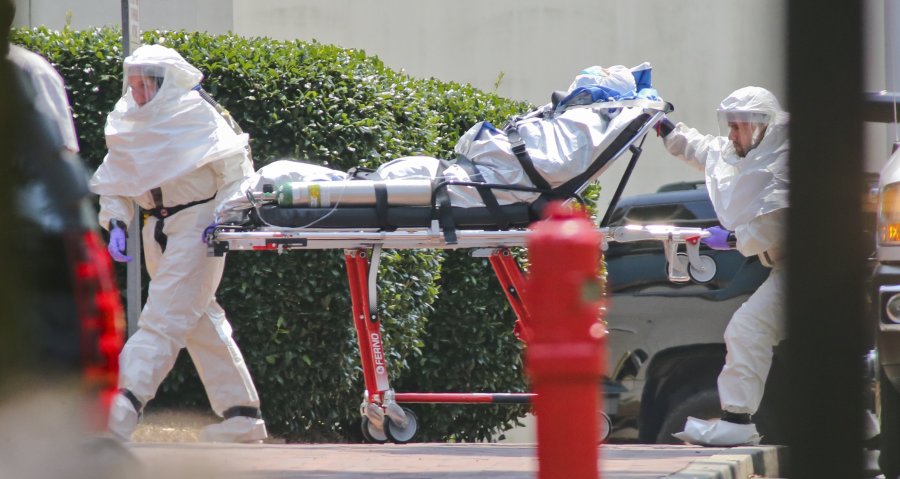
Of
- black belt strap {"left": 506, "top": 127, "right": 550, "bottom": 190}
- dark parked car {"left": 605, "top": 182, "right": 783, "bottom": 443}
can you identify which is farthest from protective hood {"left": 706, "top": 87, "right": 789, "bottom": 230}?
black belt strap {"left": 506, "top": 127, "right": 550, "bottom": 190}

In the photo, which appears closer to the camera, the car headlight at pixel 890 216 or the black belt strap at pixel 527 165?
the car headlight at pixel 890 216

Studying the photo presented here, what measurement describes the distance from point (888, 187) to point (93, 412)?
363 centimetres

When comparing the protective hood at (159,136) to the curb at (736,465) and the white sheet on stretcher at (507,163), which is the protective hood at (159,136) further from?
the curb at (736,465)

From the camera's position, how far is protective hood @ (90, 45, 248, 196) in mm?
6789

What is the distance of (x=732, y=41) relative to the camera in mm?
14758

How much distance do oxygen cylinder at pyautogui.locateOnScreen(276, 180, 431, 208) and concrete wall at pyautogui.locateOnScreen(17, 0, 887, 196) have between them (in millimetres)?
7787

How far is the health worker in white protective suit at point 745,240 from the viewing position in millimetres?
6449

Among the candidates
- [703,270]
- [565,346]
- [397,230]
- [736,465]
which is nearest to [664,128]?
[703,270]

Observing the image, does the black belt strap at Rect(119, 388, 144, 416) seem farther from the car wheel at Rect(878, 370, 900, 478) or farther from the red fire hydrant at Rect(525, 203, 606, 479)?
the red fire hydrant at Rect(525, 203, 606, 479)

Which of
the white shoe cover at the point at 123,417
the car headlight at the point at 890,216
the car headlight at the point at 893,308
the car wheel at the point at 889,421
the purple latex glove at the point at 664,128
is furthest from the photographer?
the purple latex glove at the point at 664,128

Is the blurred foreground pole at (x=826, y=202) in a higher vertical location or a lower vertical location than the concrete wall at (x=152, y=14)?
lower

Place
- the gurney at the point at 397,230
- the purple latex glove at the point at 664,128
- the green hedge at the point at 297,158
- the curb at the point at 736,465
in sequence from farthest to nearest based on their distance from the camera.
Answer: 1. the green hedge at the point at 297,158
2. the purple latex glove at the point at 664,128
3. the gurney at the point at 397,230
4. the curb at the point at 736,465

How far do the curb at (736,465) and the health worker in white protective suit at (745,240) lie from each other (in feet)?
1.61

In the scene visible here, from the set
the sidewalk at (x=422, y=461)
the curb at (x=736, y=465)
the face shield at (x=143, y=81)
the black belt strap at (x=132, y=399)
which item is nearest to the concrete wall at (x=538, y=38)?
the face shield at (x=143, y=81)
